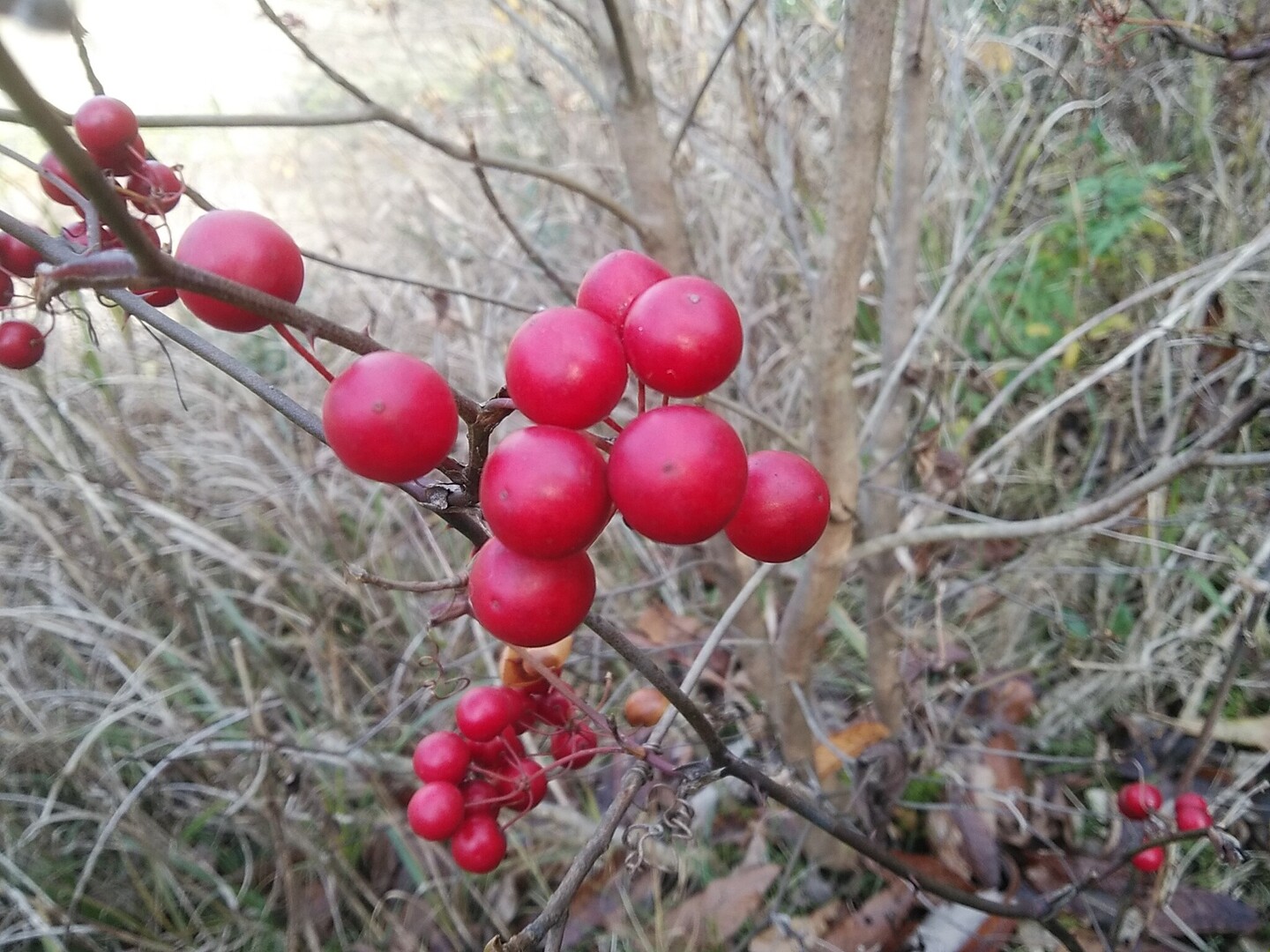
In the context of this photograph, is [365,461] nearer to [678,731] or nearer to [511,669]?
[511,669]

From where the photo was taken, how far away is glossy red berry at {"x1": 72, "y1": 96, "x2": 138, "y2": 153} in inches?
21.0

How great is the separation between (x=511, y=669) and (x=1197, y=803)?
846mm

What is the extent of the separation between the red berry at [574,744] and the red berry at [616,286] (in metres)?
0.45

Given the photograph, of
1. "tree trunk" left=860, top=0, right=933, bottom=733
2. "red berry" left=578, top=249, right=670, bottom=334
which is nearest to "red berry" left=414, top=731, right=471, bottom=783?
"red berry" left=578, top=249, right=670, bottom=334

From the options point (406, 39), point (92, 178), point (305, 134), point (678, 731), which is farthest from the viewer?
point (305, 134)

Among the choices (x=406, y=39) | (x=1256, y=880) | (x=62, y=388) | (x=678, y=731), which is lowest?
(x=1256, y=880)

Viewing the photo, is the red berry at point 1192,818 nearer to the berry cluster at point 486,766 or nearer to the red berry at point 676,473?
the berry cluster at point 486,766

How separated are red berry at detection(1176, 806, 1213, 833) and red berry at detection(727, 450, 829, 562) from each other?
77 centimetres

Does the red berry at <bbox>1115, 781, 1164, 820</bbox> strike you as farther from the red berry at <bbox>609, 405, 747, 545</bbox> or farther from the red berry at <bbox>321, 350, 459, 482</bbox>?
the red berry at <bbox>321, 350, 459, 482</bbox>

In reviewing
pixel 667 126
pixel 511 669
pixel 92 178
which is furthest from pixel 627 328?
pixel 667 126

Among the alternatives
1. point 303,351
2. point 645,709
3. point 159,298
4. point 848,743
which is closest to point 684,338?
point 303,351

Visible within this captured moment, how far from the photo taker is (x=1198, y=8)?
1.78 metres

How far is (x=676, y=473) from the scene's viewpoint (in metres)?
0.38

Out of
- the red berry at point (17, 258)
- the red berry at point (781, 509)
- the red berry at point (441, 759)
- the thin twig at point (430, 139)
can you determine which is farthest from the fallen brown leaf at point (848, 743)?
the red berry at point (17, 258)
